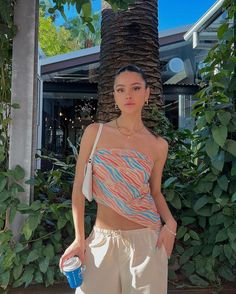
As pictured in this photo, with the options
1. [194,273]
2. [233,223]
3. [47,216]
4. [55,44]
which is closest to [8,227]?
[47,216]

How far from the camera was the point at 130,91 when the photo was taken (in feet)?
Answer: 6.09

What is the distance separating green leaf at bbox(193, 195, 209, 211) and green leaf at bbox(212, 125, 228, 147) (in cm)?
42

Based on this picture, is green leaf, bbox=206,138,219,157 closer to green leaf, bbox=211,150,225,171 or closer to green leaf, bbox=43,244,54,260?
green leaf, bbox=211,150,225,171

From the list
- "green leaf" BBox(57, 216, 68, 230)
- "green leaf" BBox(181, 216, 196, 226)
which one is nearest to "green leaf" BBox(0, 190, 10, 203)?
"green leaf" BBox(57, 216, 68, 230)

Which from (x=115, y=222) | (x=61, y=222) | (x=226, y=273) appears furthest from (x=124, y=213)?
(x=226, y=273)

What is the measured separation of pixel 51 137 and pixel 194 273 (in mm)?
9358

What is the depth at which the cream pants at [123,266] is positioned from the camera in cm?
175

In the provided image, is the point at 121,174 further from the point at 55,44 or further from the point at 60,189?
the point at 55,44

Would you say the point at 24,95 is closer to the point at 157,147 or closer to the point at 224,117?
the point at 157,147

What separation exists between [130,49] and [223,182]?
2.00 meters

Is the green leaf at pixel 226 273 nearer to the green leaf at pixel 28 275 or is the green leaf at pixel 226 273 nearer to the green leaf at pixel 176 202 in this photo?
the green leaf at pixel 176 202

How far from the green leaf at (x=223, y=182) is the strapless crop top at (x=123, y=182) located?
3.34ft

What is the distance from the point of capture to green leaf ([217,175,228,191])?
8.89 ft

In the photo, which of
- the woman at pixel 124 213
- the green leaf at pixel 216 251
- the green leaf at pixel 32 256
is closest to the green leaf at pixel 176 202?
the green leaf at pixel 216 251
